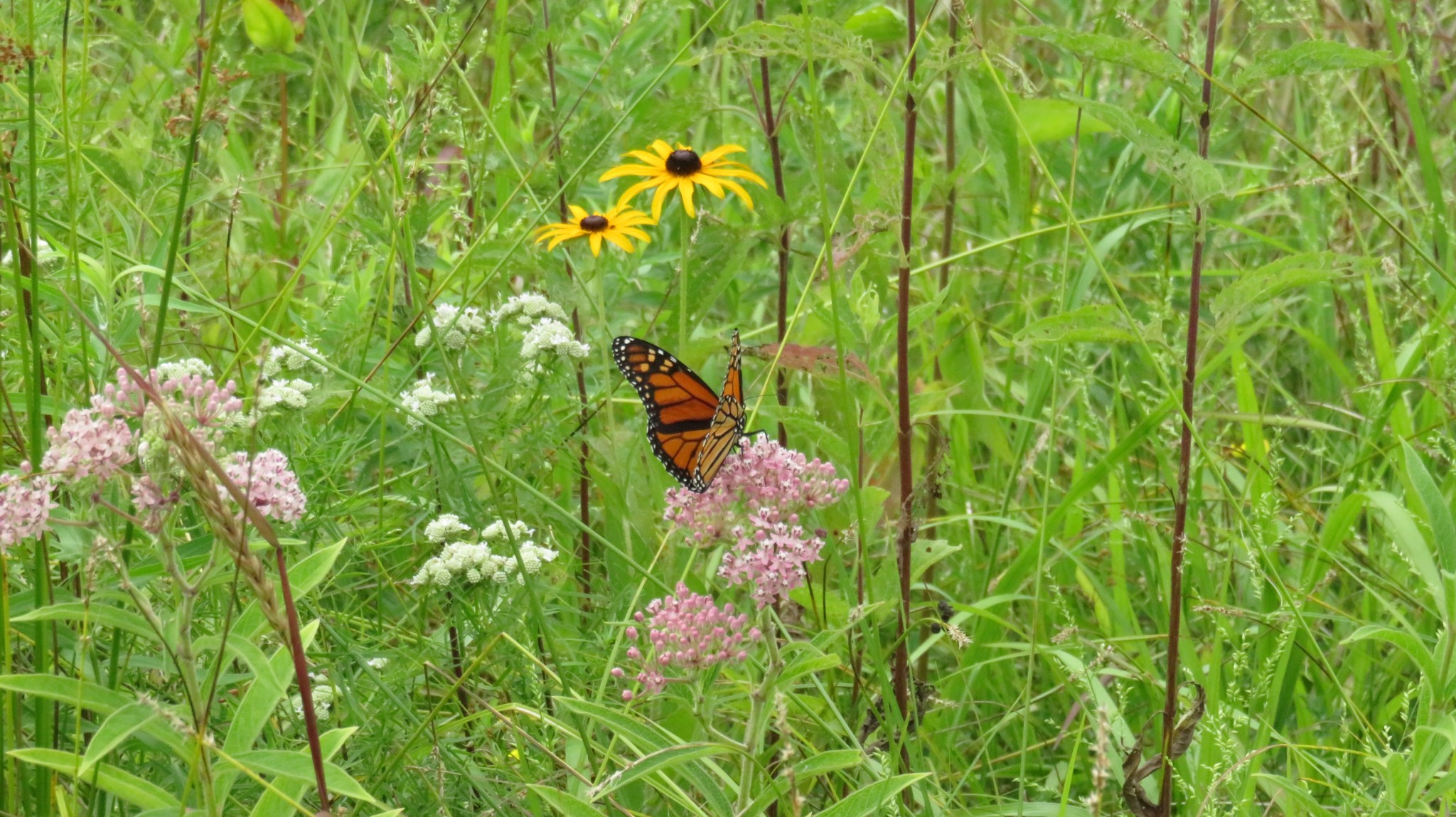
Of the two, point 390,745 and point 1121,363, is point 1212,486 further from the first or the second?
point 390,745

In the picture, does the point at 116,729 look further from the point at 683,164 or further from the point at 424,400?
the point at 683,164

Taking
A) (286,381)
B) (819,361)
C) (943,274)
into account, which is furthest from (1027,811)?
(943,274)

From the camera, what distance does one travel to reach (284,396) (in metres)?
2.48

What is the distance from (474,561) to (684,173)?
99cm

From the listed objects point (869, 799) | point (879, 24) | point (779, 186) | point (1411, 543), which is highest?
point (879, 24)

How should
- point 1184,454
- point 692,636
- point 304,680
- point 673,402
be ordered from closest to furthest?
point 304,680
point 692,636
point 1184,454
point 673,402

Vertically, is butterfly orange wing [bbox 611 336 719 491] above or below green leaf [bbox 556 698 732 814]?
above

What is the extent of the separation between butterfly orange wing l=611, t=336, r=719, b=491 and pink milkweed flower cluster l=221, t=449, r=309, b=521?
0.93 meters

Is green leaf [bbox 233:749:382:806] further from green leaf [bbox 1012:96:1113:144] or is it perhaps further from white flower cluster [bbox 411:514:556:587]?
green leaf [bbox 1012:96:1113:144]

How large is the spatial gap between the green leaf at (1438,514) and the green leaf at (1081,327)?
48cm

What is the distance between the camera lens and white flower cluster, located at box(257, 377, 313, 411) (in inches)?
96.3

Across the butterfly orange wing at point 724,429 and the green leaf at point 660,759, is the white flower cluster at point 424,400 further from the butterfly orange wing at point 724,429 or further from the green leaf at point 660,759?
the green leaf at point 660,759

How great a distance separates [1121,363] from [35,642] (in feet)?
9.43

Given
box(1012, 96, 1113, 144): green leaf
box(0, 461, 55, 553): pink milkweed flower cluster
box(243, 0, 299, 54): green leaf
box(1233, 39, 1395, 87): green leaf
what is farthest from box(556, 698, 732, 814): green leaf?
box(243, 0, 299, 54): green leaf
